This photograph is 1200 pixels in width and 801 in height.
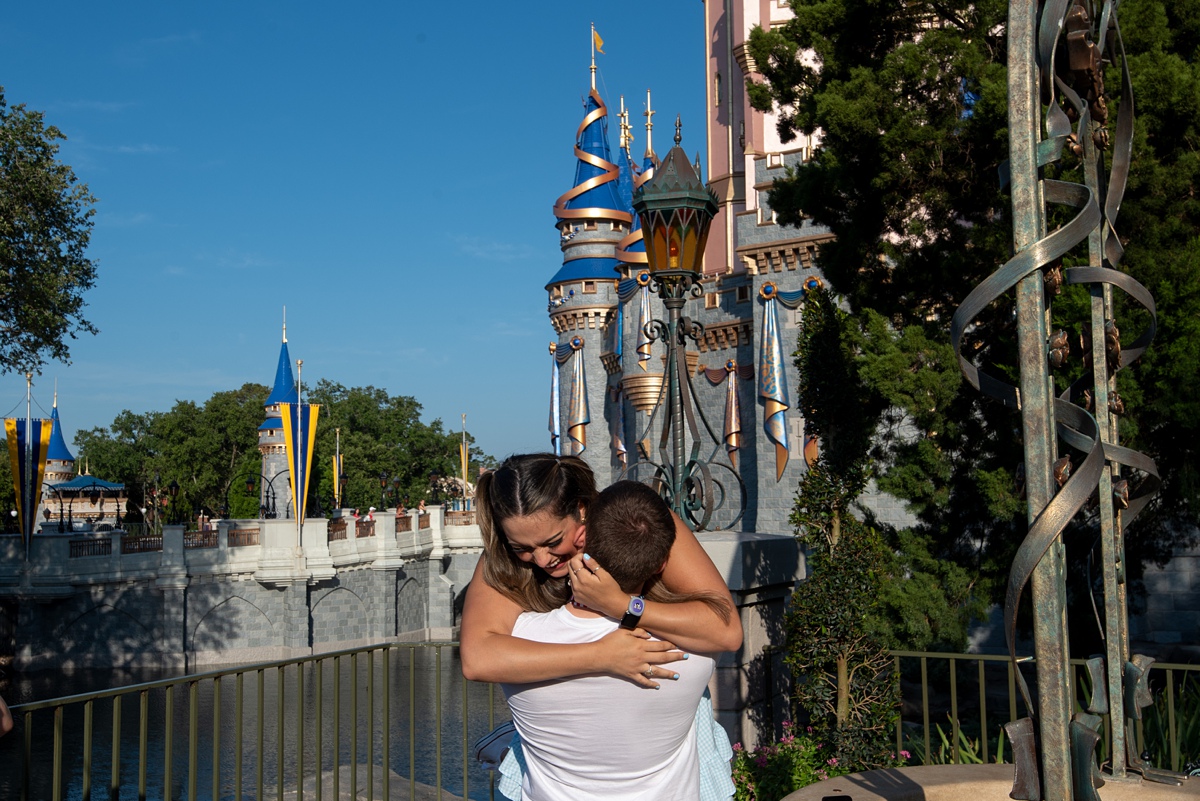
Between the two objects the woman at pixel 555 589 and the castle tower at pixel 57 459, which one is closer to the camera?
the woman at pixel 555 589

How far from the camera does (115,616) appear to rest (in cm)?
2417

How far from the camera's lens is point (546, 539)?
2.17 m

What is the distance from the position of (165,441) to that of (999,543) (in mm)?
49330

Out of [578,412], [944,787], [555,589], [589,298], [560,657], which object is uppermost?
[589,298]

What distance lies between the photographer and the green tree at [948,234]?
766 centimetres

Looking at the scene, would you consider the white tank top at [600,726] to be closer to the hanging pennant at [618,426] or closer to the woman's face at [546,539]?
the woman's face at [546,539]

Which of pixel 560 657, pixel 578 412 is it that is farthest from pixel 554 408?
pixel 560 657

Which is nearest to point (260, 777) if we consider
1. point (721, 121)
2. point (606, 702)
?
point (606, 702)

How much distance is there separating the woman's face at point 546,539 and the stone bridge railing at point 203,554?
23.9 metres

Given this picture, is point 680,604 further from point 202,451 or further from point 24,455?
point 202,451

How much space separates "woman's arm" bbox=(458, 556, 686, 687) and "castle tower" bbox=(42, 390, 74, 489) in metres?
48.6

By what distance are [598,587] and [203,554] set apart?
80.4 ft

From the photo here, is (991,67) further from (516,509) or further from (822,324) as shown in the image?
(516,509)

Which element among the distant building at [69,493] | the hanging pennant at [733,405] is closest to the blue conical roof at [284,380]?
the distant building at [69,493]
